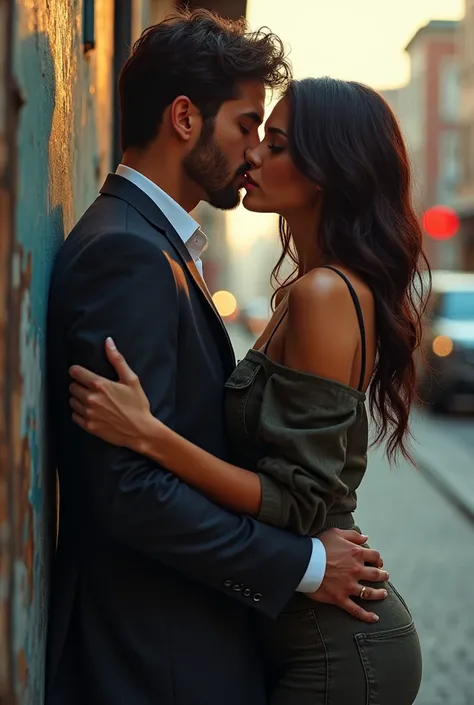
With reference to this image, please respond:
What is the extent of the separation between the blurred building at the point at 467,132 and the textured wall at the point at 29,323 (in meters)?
36.9

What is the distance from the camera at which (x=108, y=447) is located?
186 cm

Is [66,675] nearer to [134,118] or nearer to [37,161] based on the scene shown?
[37,161]

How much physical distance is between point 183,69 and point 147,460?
976mm

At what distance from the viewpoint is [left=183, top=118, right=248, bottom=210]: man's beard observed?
235cm

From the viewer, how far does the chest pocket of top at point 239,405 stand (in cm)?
213

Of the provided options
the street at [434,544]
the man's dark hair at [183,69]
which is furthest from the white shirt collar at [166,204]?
the street at [434,544]

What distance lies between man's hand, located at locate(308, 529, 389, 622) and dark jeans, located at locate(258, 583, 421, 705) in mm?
30

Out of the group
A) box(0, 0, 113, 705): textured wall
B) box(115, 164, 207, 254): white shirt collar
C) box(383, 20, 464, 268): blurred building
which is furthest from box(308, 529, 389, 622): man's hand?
box(383, 20, 464, 268): blurred building

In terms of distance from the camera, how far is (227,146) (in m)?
2.41

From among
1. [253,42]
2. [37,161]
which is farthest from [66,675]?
[253,42]

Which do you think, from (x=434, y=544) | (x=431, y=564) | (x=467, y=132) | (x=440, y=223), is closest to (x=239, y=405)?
(x=431, y=564)

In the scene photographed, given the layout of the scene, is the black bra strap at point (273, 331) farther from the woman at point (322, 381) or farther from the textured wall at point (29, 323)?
the textured wall at point (29, 323)

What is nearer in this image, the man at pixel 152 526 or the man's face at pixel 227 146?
the man at pixel 152 526

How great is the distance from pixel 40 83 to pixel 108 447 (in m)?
0.66
